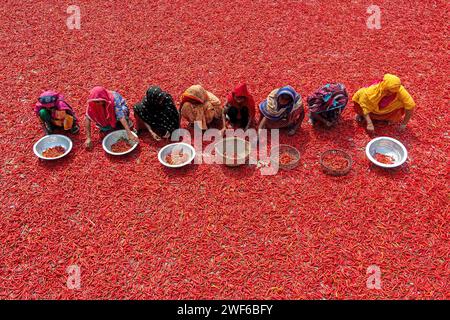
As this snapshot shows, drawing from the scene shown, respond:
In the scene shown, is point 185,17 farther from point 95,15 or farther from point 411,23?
point 411,23

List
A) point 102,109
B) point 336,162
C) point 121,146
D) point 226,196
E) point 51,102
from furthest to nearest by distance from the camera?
1. point 121,146
2. point 102,109
3. point 51,102
4. point 336,162
5. point 226,196

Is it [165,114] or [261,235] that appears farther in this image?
[165,114]

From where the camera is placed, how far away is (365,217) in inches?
202

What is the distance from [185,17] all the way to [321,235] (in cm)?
683

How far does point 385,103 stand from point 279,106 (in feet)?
5.96

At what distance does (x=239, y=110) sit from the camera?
6.25 m

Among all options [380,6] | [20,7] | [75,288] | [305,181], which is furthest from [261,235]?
[20,7]

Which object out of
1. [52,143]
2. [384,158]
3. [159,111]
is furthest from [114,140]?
[384,158]

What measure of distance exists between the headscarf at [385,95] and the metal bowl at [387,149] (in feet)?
1.87

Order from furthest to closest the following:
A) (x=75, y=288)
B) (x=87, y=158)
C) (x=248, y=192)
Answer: (x=87, y=158)
(x=248, y=192)
(x=75, y=288)

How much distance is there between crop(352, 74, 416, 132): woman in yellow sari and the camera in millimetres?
5871

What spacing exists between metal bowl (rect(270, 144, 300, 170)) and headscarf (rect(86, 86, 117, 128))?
108 inches

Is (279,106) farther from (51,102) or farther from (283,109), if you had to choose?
(51,102)

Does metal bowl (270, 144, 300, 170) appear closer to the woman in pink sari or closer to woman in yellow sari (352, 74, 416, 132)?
woman in yellow sari (352, 74, 416, 132)
